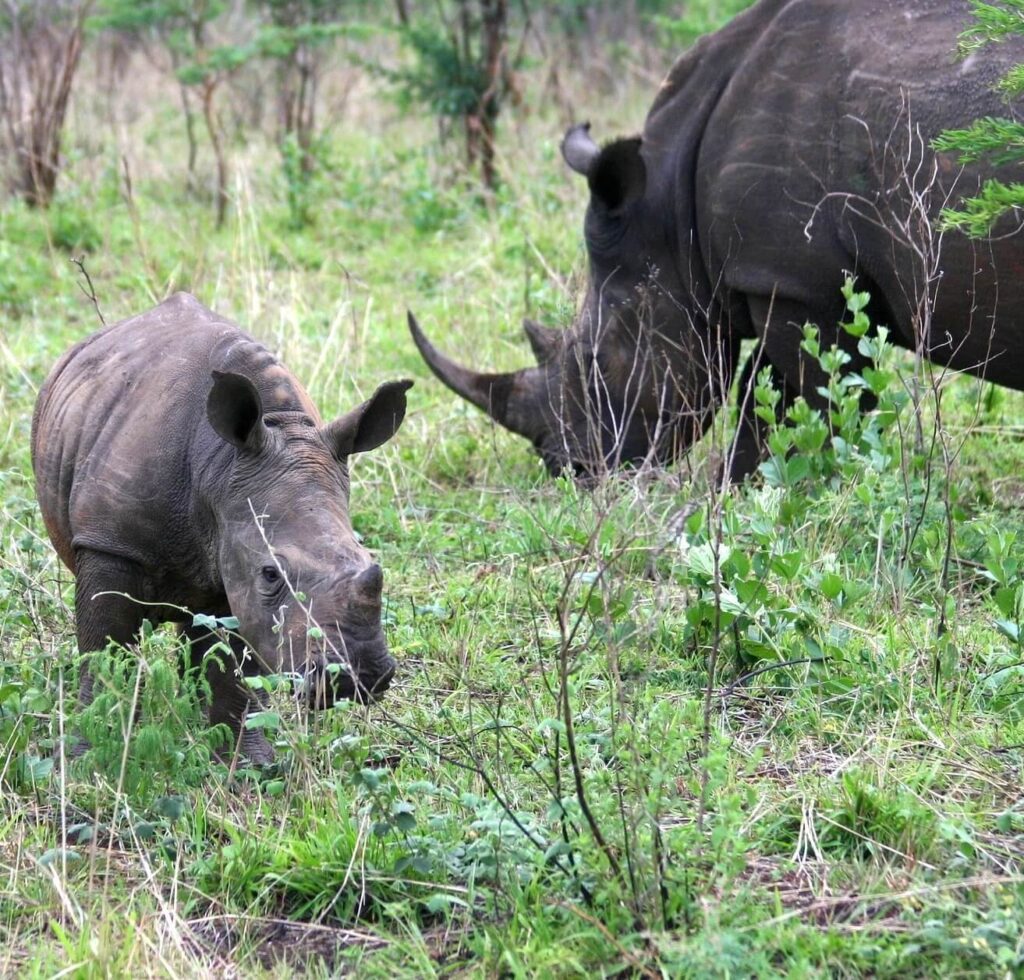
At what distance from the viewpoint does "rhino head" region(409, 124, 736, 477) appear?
6.61m

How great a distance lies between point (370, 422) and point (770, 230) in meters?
2.46

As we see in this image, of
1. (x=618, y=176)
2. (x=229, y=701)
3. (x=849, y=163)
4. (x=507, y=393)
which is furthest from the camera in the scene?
(x=507, y=393)

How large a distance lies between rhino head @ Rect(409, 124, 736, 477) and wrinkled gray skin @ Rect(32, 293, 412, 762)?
220 cm

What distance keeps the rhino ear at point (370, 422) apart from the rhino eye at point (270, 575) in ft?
1.45

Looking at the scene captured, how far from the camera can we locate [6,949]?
11.1 feet

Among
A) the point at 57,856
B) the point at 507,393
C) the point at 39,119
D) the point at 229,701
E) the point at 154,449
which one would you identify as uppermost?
the point at 39,119

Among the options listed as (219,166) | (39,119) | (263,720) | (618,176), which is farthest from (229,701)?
(39,119)

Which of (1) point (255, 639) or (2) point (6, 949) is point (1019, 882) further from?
(2) point (6, 949)

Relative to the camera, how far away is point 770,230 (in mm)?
6184

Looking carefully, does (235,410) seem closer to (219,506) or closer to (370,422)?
(219,506)

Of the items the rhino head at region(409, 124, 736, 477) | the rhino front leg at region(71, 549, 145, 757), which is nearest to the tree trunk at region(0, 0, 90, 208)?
the rhino head at region(409, 124, 736, 477)

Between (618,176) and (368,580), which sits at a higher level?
(618,176)

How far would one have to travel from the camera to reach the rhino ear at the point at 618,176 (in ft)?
21.4

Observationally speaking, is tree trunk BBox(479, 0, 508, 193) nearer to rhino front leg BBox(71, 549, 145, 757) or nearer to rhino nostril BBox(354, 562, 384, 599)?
rhino front leg BBox(71, 549, 145, 757)
